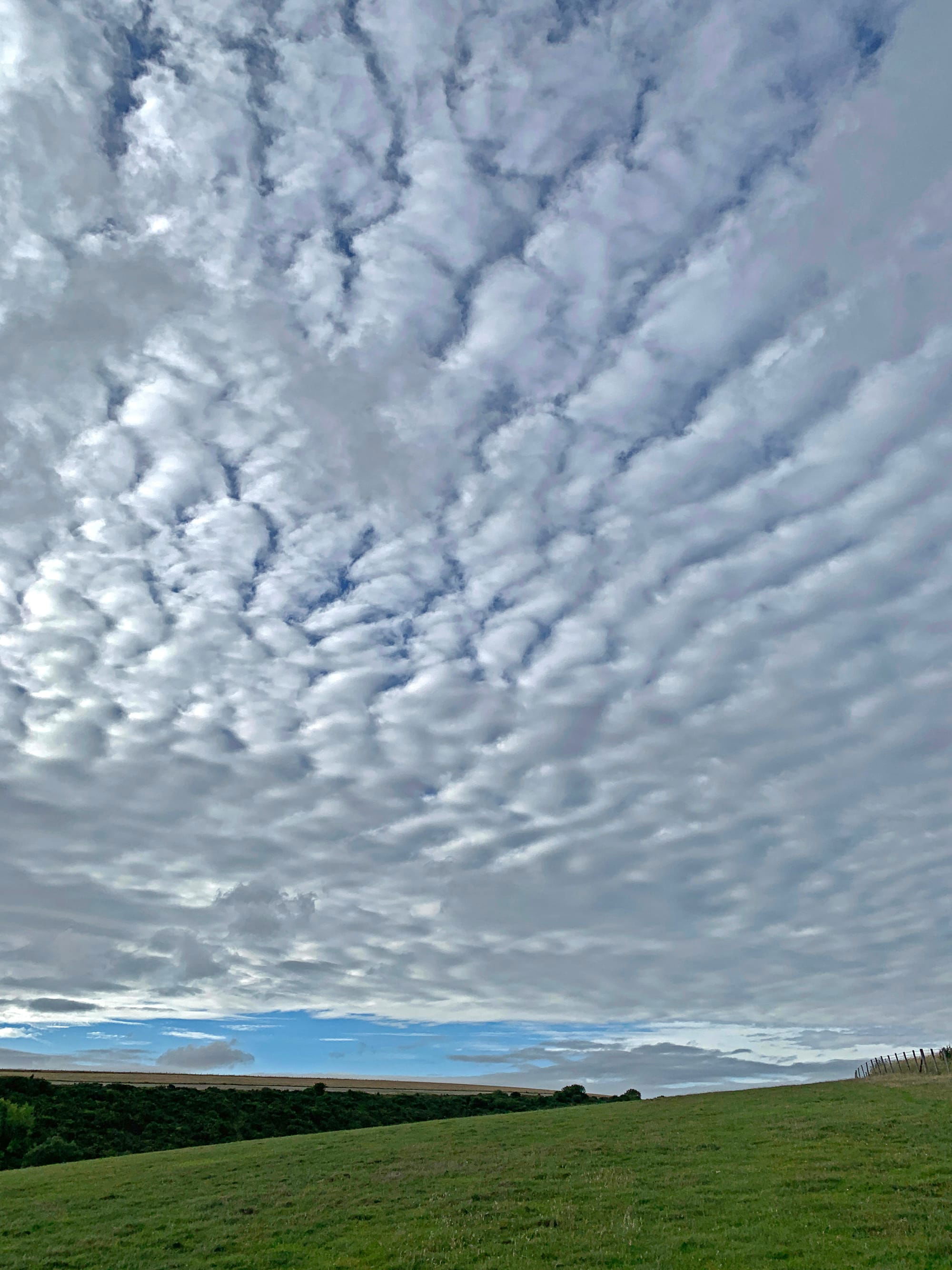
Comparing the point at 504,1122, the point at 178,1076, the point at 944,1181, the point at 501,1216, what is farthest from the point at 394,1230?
the point at 178,1076

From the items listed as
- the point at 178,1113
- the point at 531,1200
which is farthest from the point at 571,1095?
the point at 531,1200

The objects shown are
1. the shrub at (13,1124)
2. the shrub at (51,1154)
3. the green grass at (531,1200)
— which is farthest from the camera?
the shrub at (13,1124)

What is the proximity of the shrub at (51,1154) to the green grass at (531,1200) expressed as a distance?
11.6 m

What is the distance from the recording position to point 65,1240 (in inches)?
1240

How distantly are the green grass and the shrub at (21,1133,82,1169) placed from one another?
38.0 feet

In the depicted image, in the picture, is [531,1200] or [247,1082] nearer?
[531,1200]

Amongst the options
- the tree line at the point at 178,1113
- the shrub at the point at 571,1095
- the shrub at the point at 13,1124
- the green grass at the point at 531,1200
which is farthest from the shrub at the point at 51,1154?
the shrub at the point at 571,1095

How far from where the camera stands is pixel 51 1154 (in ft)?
206

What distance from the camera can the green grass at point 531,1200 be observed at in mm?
25625

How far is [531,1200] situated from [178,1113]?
68166mm

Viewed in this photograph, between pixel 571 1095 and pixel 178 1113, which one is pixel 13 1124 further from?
pixel 571 1095

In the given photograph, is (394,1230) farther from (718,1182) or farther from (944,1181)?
(944,1181)

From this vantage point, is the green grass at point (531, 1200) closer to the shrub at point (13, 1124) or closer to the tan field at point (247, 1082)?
the shrub at point (13, 1124)

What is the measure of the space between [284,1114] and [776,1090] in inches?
2040
